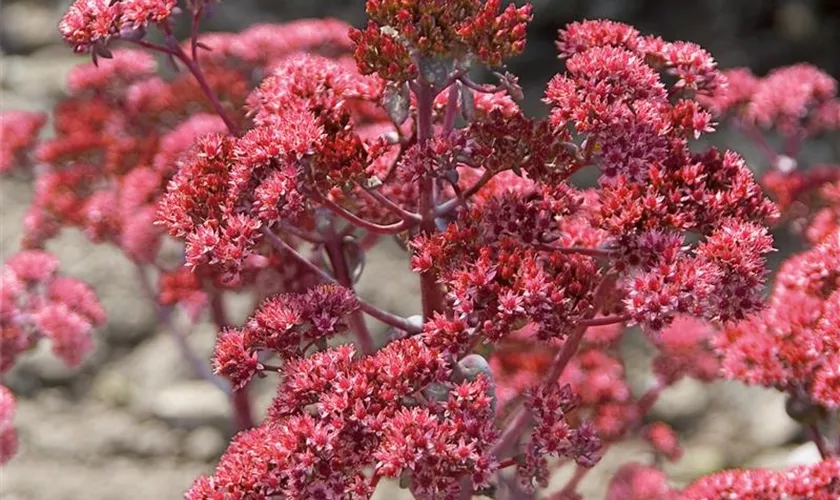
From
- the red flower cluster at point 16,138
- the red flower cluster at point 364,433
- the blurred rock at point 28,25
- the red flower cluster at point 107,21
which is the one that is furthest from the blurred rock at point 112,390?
the red flower cluster at point 364,433

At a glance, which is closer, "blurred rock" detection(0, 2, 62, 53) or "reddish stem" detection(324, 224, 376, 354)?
"reddish stem" detection(324, 224, 376, 354)

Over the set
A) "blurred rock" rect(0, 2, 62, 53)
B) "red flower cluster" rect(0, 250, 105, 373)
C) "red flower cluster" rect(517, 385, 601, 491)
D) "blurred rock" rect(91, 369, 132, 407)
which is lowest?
"red flower cluster" rect(517, 385, 601, 491)

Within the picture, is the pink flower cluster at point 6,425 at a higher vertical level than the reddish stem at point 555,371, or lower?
higher

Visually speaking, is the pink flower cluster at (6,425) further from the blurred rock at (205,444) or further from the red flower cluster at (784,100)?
the red flower cluster at (784,100)

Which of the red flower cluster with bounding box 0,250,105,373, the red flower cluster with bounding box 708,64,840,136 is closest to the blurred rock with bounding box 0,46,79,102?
the red flower cluster with bounding box 0,250,105,373

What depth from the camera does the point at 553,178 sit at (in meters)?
1.42

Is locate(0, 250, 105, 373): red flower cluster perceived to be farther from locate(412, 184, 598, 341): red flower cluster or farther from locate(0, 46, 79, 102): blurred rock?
locate(0, 46, 79, 102): blurred rock

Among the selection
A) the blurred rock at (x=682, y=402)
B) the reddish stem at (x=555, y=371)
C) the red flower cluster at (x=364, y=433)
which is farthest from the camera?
the blurred rock at (x=682, y=402)

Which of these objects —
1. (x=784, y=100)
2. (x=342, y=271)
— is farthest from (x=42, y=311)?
(x=784, y=100)

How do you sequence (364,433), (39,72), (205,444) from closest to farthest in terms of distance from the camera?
(364,433), (205,444), (39,72)

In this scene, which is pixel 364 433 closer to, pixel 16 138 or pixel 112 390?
pixel 16 138

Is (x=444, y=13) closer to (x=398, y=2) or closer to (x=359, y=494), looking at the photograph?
(x=398, y=2)

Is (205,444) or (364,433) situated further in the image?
(205,444)

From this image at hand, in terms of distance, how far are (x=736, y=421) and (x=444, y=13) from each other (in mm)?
2727
